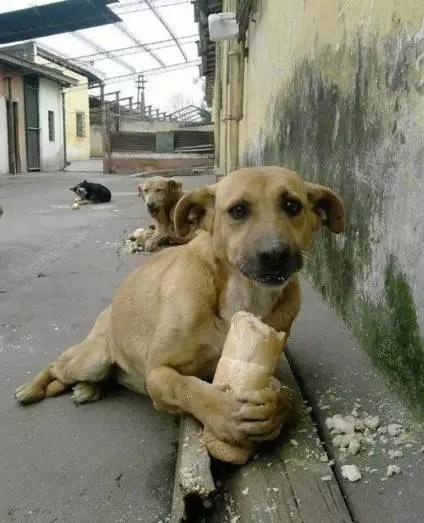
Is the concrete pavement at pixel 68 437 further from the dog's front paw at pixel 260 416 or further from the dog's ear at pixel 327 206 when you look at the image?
the dog's ear at pixel 327 206

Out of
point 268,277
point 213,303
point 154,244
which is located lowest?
point 154,244

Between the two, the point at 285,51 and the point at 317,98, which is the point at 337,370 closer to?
the point at 317,98

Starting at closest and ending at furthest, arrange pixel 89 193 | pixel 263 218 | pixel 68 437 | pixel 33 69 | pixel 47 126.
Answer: pixel 263 218, pixel 68 437, pixel 89 193, pixel 33 69, pixel 47 126

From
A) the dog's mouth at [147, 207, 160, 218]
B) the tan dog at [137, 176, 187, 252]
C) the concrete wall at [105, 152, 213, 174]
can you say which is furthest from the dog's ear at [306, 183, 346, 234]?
the concrete wall at [105, 152, 213, 174]

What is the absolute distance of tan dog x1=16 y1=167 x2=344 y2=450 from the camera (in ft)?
6.64

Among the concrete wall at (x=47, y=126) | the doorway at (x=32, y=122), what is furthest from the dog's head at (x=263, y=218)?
the concrete wall at (x=47, y=126)

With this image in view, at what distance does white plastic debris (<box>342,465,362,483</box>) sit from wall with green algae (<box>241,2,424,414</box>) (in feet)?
1.27

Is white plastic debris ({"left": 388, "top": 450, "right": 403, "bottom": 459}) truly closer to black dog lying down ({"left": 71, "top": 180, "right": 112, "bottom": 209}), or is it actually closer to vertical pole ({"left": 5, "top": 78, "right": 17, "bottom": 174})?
black dog lying down ({"left": 71, "top": 180, "right": 112, "bottom": 209})

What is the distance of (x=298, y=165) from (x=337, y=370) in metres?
2.36

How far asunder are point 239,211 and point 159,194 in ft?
17.1

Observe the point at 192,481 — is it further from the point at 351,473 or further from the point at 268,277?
the point at 268,277

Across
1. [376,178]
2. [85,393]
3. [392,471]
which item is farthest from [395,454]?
[85,393]

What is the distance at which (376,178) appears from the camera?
2.57m

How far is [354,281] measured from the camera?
2.95 meters
